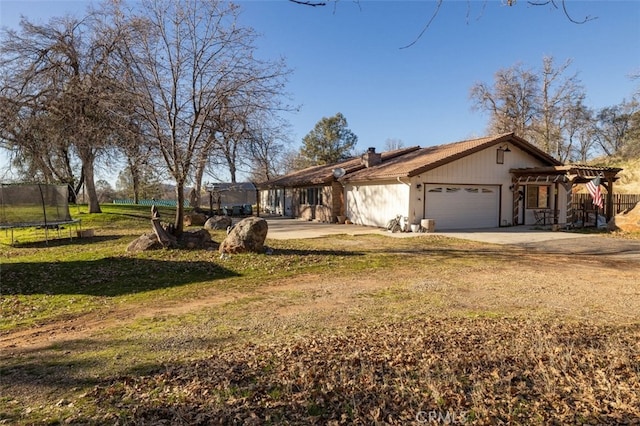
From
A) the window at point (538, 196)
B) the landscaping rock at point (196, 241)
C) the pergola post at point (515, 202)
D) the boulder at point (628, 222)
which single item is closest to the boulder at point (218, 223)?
the landscaping rock at point (196, 241)

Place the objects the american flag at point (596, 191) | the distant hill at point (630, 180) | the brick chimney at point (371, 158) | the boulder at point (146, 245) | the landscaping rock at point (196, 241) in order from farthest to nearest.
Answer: the distant hill at point (630, 180) < the brick chimney at point (371, 158) < the american flag at point (596, 191) < the landscaping rock at point (196, 241) < the boulder at point (146, 245)

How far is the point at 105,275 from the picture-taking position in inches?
325

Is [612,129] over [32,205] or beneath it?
over

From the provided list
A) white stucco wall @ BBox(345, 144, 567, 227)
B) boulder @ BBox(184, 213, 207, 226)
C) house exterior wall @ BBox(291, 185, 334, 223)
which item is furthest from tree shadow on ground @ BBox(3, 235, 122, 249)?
white stucco wall @ BBox(345, 144, 567, 227)

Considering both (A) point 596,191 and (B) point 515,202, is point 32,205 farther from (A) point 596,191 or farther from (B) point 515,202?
(A) point 596,191

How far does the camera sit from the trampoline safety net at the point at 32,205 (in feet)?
43.0

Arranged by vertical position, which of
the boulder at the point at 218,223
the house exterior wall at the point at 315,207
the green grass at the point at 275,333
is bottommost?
the green grass at the point at 275,333

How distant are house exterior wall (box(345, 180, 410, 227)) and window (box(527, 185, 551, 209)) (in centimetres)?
704

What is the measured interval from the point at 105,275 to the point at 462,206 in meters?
14.9

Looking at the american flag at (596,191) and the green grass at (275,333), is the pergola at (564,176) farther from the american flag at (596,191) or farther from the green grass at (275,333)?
the green grass at (275,333)

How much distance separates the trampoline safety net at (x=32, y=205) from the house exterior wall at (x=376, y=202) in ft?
41.4

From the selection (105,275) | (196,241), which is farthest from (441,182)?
(105,275)

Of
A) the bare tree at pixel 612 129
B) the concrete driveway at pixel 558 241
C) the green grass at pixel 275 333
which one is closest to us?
the green grass at pixel 275 333

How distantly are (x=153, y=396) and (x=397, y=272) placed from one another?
618cm
